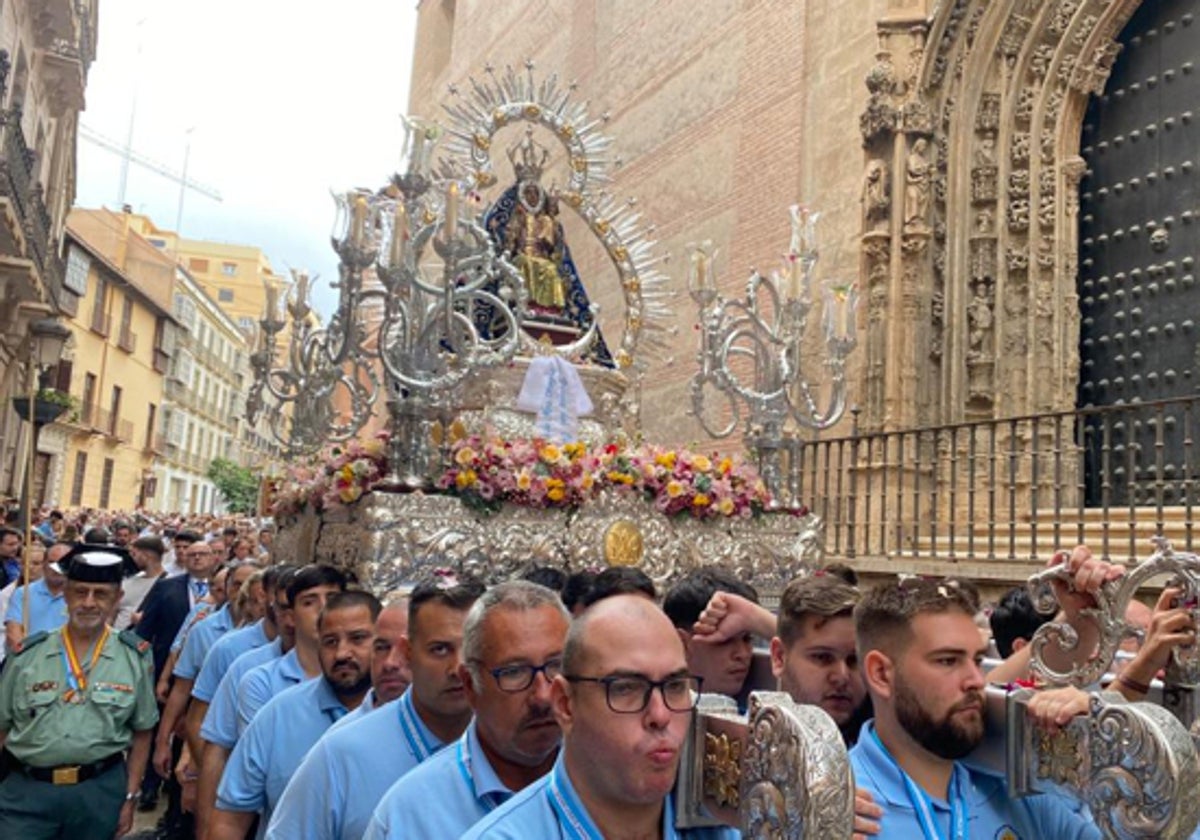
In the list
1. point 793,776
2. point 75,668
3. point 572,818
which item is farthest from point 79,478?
point 793,776

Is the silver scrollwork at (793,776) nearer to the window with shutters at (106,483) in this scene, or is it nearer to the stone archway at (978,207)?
the stone archway at (978,207)

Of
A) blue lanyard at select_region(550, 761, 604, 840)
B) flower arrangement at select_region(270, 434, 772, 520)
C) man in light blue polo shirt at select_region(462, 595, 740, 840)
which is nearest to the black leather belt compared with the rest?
flower arrangement at select_region(270, 434, 772, 520)

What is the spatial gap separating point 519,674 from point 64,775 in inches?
117

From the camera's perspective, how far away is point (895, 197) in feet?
36.1

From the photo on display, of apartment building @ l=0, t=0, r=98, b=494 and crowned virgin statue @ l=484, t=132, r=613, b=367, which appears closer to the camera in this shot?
crowned virgin statue @ l=484, t=132, r=613, b=367

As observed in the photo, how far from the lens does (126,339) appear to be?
1501 inches

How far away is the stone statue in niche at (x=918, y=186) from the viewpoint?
10820 mm

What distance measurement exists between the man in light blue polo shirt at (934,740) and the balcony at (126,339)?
39198 mm

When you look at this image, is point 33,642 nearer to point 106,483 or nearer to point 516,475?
point 516,475

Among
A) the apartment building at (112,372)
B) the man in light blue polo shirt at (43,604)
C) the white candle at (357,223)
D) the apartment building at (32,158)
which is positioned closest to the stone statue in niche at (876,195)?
the white candle at (357,223)

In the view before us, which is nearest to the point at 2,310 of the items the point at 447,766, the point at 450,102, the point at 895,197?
the point at 450,102

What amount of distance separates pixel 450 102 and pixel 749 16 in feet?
42.0

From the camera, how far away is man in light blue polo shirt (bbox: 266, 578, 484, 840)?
105 inches

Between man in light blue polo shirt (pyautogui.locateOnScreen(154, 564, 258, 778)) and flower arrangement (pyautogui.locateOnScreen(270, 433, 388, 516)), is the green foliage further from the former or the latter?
man in light blue polo shirt (pyautogui.locateOnScreen(154, 564, 258, 778))
